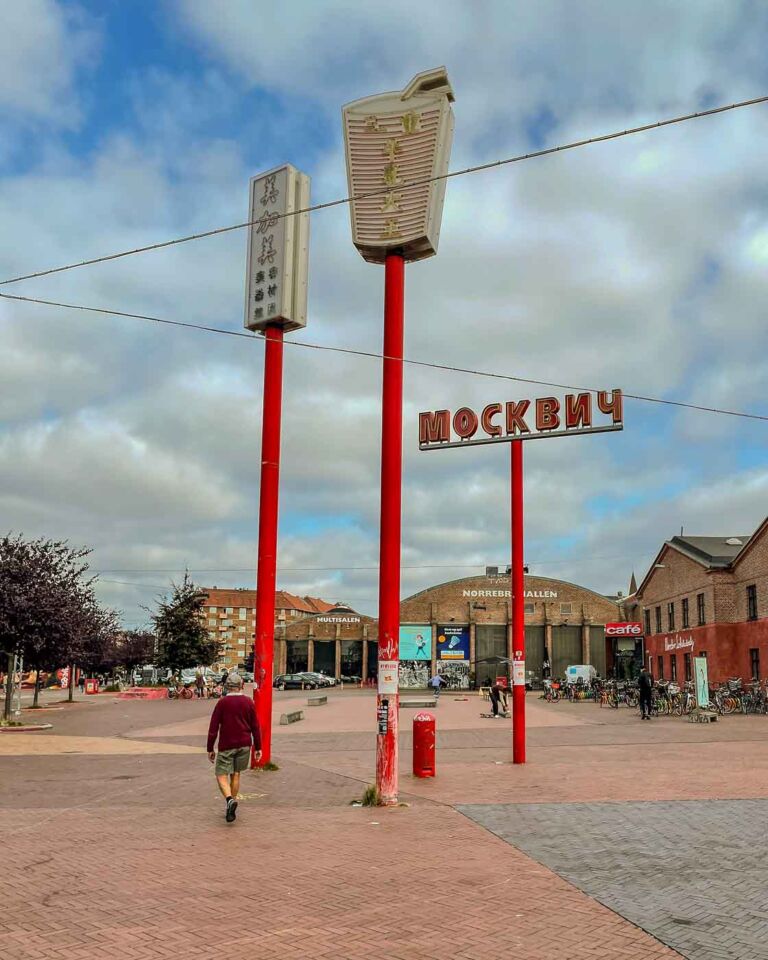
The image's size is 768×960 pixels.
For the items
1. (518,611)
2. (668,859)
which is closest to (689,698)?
(518,611)

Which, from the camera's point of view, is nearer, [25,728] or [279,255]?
[279,255]

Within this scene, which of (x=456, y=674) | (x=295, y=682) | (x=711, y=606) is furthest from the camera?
(x=456, y=674)

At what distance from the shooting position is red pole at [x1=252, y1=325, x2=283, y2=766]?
15664mm

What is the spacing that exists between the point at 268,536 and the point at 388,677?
4.47 m

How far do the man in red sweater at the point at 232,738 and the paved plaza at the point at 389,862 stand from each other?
18.1 inches

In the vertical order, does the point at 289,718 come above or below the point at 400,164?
below

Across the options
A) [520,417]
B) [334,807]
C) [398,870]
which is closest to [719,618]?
[520,417]

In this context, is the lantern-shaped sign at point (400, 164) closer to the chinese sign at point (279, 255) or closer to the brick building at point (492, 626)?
the chinese sign at point (279, 255)

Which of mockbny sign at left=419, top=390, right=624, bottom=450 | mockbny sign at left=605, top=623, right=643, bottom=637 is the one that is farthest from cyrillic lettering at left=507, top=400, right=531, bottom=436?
mockbny sign at left=605, top=623, right=643, bottom=637

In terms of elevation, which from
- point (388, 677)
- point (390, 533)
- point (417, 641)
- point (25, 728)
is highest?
point (390, 533)

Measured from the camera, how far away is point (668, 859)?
330 inches

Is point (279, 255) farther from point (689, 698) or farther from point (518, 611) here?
point (689, 698)

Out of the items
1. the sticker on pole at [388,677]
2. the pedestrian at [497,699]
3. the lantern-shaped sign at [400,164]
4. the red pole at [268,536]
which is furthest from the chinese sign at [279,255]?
the pedestrian at [497,699]

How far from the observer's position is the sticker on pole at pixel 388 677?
12.4 meters
